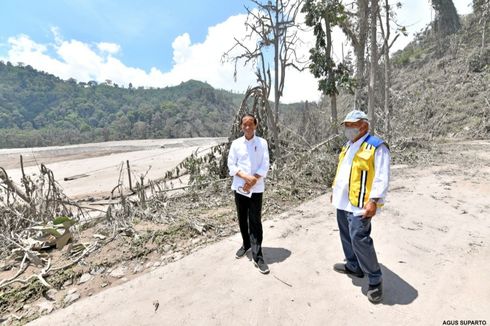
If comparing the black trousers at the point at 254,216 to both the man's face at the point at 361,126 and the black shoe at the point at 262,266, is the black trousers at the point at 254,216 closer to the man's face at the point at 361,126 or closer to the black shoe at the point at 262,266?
the black shoe at the point at 262,266

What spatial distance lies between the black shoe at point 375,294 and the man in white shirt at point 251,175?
1.05 metres

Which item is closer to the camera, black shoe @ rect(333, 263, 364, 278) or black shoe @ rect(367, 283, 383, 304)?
black shoe @ rect(367, 283, 383, 304)

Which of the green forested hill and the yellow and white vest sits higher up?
the green forested hill

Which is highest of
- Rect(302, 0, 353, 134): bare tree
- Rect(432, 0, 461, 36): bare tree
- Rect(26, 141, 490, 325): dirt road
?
Rect(432, 0, 461, 36): bare tree

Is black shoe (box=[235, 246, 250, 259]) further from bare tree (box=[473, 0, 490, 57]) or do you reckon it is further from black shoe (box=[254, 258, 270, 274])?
bare tree (box=[473, 0, 490, 57])

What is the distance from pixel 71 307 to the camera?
301 centimetres

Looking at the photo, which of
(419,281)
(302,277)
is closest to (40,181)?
(302,277)

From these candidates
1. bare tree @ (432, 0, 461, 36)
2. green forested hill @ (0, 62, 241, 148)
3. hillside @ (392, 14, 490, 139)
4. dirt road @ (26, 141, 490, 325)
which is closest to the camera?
dirt road @ (26, 141, 490, 325)

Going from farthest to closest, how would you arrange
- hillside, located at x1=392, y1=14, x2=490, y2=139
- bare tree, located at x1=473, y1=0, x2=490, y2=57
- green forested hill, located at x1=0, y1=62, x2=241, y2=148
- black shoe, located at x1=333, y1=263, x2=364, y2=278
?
green forested hill, located at x1=0, y1=62, x2=241, y2=148, bare tree, located at x1=473, y1=0, x2=490, y2=57, hillside, located at x1=392, y1=14, x2=490, y2=139, black shoe, located at x1=333, y1=263, x2=364, y2=278

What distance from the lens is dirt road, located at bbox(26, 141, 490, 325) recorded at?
264 centimetres

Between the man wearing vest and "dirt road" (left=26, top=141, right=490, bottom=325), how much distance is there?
1.12 feet

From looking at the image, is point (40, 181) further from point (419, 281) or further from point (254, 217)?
point (419, 281)

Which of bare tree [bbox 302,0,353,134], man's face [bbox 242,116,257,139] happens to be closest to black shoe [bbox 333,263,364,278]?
man's face [bbox 242,116,257,139]

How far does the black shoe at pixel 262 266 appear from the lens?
3289 mm
